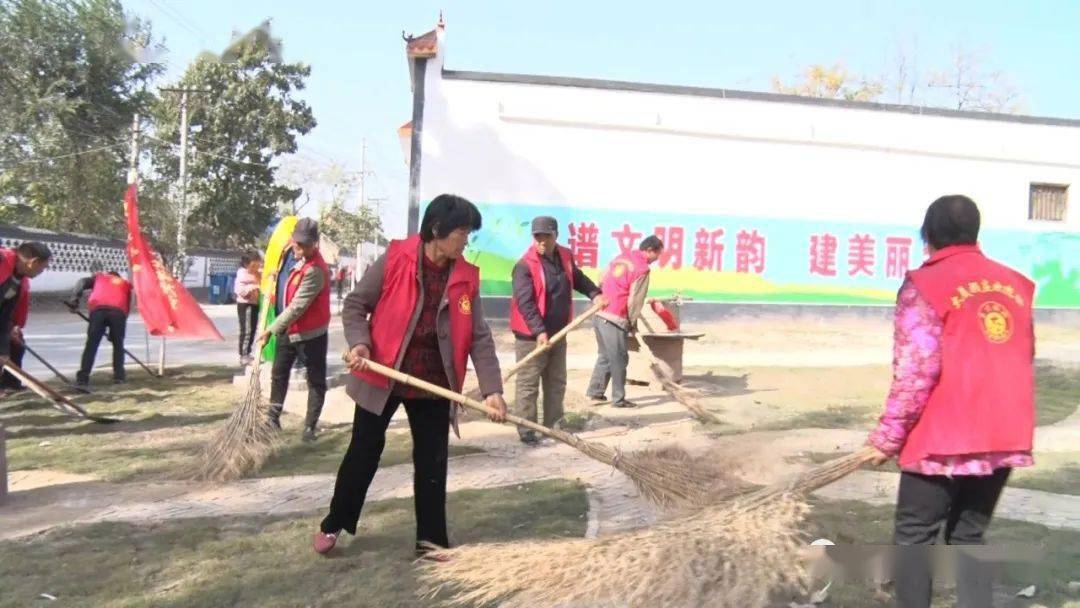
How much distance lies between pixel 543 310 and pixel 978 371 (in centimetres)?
367

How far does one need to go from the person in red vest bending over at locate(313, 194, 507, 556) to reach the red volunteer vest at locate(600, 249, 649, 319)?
3727 millimetres

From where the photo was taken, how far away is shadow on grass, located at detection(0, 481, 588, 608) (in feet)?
10.2

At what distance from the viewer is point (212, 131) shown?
1143 inches

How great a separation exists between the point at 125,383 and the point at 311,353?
13.1 ft

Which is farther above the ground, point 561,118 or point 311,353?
point 561,118

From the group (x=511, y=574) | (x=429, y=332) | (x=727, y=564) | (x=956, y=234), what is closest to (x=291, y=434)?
(x=429, y=332)

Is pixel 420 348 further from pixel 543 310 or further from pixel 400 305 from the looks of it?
pixel 543 310

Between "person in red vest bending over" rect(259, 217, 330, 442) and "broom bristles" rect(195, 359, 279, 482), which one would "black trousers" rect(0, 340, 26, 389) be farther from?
"broom bristles" rect(195, 359, 279, 482)

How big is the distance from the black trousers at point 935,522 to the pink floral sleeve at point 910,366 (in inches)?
6.2

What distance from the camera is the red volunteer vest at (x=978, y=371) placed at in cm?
238

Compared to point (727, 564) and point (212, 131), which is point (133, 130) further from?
point (727, 564)

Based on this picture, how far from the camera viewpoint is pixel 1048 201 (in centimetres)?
1517

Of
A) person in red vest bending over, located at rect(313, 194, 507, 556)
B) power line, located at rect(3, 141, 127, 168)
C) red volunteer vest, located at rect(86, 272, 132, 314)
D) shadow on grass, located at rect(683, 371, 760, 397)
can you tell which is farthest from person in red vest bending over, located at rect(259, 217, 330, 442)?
power line, located at rect(3, 141, 127, 168)

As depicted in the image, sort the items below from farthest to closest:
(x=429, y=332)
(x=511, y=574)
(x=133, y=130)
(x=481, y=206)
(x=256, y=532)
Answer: (x=133, y=130)
(x=481, y=206)
(x=256, y=532)
(x=429, y=332)
(x=511, y=574)
